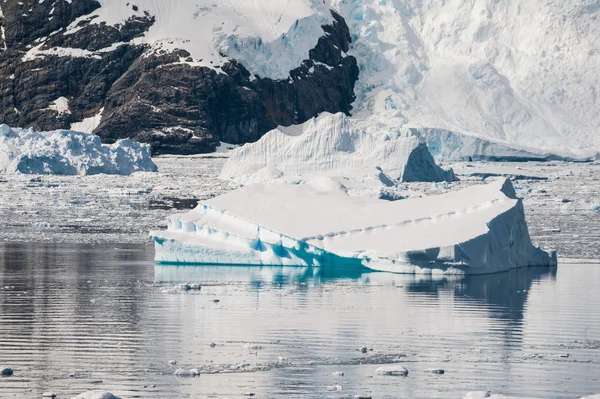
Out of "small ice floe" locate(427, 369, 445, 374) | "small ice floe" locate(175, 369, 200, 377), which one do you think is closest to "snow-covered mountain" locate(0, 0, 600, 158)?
"small ice floe" locate(427, 369, 445, 374)

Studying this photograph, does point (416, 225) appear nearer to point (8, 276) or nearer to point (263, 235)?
point (263, 235)

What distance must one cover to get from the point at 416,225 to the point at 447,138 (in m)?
50.3

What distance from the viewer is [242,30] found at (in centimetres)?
9050

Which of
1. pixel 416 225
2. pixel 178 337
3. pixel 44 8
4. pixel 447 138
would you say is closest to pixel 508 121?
pixel 447 138

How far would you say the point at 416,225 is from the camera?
20141mm

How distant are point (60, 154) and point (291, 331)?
39411 millimetres

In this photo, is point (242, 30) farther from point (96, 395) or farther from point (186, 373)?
point (96, 395)

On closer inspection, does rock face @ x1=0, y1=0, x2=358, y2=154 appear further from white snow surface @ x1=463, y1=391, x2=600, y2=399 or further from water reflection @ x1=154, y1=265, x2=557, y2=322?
white snow surface @ x1=463, y1=391, x2=600, y2=399

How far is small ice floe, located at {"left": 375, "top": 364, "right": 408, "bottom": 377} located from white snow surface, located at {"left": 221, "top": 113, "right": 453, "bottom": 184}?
31630mm

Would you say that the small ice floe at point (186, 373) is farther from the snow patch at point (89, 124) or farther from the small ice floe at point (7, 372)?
the snow patch at point (89, 124)

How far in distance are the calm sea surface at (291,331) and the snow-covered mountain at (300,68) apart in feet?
170

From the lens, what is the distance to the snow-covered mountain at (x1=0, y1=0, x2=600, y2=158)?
81062 millimetres

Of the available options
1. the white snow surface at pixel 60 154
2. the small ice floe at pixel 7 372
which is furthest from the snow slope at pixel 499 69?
the small ice floe at pixel 7 372

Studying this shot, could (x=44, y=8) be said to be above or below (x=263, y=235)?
above
